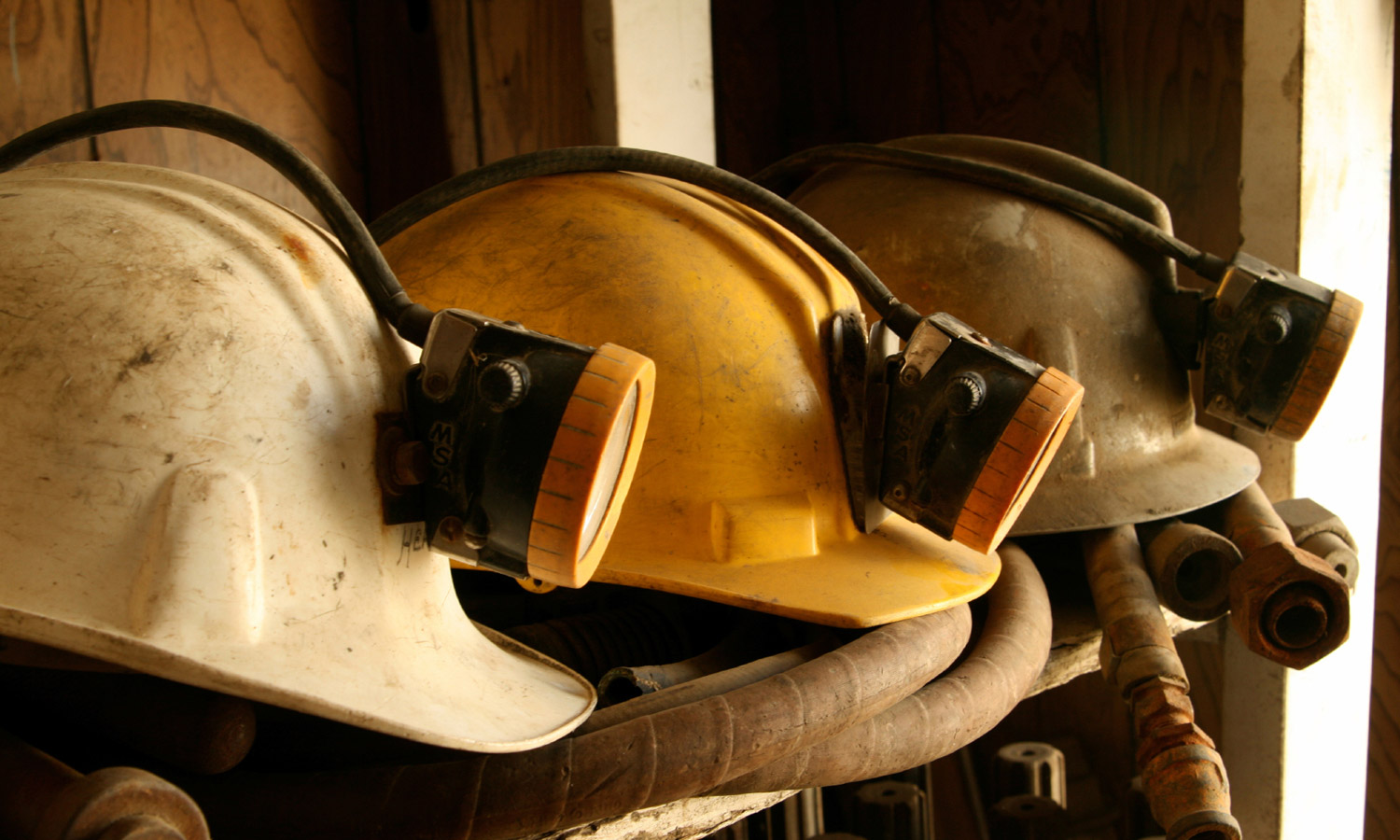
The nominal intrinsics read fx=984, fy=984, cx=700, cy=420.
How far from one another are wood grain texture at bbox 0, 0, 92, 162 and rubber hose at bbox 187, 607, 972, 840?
757 mm

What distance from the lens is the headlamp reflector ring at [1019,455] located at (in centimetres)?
70

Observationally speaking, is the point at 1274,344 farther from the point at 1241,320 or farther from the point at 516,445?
the point at 516,445

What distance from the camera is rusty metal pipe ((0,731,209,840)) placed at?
0.38 m

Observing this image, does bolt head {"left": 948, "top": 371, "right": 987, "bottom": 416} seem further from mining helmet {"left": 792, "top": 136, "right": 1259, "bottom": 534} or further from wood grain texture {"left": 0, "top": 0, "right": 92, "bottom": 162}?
wood grain texture {"left": 0, "top": 0, "right": 92, "bottom": 162}

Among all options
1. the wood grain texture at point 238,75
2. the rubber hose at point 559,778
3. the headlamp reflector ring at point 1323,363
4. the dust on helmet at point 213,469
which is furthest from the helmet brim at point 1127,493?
the wood grain texture at point 238,75

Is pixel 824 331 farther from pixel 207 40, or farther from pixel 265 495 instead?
pixel 207 40

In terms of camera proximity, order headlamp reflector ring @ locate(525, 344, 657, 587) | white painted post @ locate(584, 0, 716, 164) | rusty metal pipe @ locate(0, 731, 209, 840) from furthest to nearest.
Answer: white painted post @ locate(584, 0, 716, 164) < headlamp reflector ring @ locate(525, 344, 657, 587) < rusty metal pipe @ locate(0, 731, 209, 840)

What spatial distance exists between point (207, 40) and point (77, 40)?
147mm

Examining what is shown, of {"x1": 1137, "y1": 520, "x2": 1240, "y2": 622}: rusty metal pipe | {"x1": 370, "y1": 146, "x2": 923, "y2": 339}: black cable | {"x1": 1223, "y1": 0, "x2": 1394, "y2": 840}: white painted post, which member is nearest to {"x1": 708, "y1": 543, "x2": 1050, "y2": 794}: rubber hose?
{"x1": 1137, "y1": 520, "x2": 1240, "y2": 622}: rusty metal pipe

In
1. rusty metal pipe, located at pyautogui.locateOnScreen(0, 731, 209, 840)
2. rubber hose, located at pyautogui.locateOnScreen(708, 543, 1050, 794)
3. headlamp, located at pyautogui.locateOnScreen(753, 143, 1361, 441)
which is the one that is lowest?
rubber hose, located at pyautogui.locateOnScreen(708, 543, 1050, 794)

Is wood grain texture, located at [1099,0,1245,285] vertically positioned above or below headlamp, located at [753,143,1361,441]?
above

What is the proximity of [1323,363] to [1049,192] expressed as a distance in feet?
1.09

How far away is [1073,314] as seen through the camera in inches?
42.5

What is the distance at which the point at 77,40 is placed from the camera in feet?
3.31
